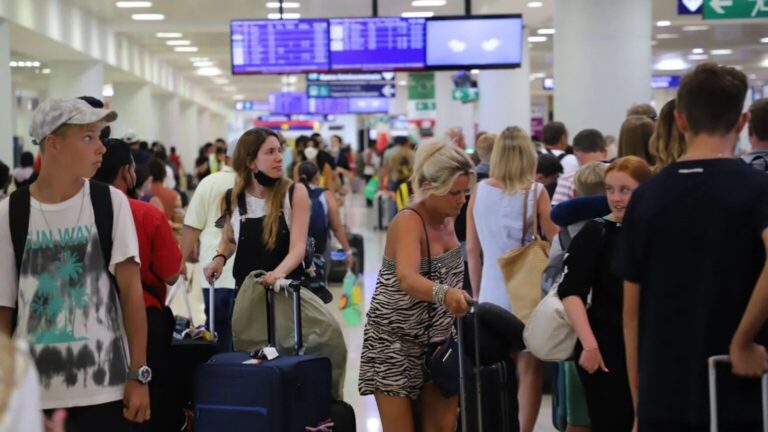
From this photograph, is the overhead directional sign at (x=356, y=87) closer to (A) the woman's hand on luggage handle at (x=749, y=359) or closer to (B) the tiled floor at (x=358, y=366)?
(B) the tiled floor at (x=358, y=366)

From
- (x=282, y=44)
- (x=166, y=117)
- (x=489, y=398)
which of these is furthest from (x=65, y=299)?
(x=166, y=117)

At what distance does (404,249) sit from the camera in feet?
13.2

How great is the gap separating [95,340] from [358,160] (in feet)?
89.1

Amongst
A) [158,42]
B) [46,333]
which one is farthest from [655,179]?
[158,42]

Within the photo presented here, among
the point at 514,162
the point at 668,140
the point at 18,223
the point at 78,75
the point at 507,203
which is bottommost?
the point at 507,203

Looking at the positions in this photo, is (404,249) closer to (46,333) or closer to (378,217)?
(46,333)

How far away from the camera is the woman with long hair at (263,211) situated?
195 inches

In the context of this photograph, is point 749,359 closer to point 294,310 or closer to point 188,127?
point 294,310

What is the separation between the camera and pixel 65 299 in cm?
329

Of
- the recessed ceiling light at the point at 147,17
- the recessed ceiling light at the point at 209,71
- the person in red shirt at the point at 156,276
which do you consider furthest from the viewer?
the recessed ceiling light at the point at 209,71

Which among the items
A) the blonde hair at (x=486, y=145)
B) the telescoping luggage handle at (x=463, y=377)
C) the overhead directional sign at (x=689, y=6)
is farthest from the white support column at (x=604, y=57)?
the telescoping luggage handle at (x=463, y=377)

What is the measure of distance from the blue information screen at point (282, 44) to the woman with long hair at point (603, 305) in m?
9.57

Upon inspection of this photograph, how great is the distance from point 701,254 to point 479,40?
980cm

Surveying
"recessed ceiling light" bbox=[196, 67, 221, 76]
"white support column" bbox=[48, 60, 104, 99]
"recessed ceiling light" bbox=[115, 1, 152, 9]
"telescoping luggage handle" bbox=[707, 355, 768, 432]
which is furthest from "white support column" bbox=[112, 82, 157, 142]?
"telescoping luggage handle" bbox=[707, 355, 768, 432]
